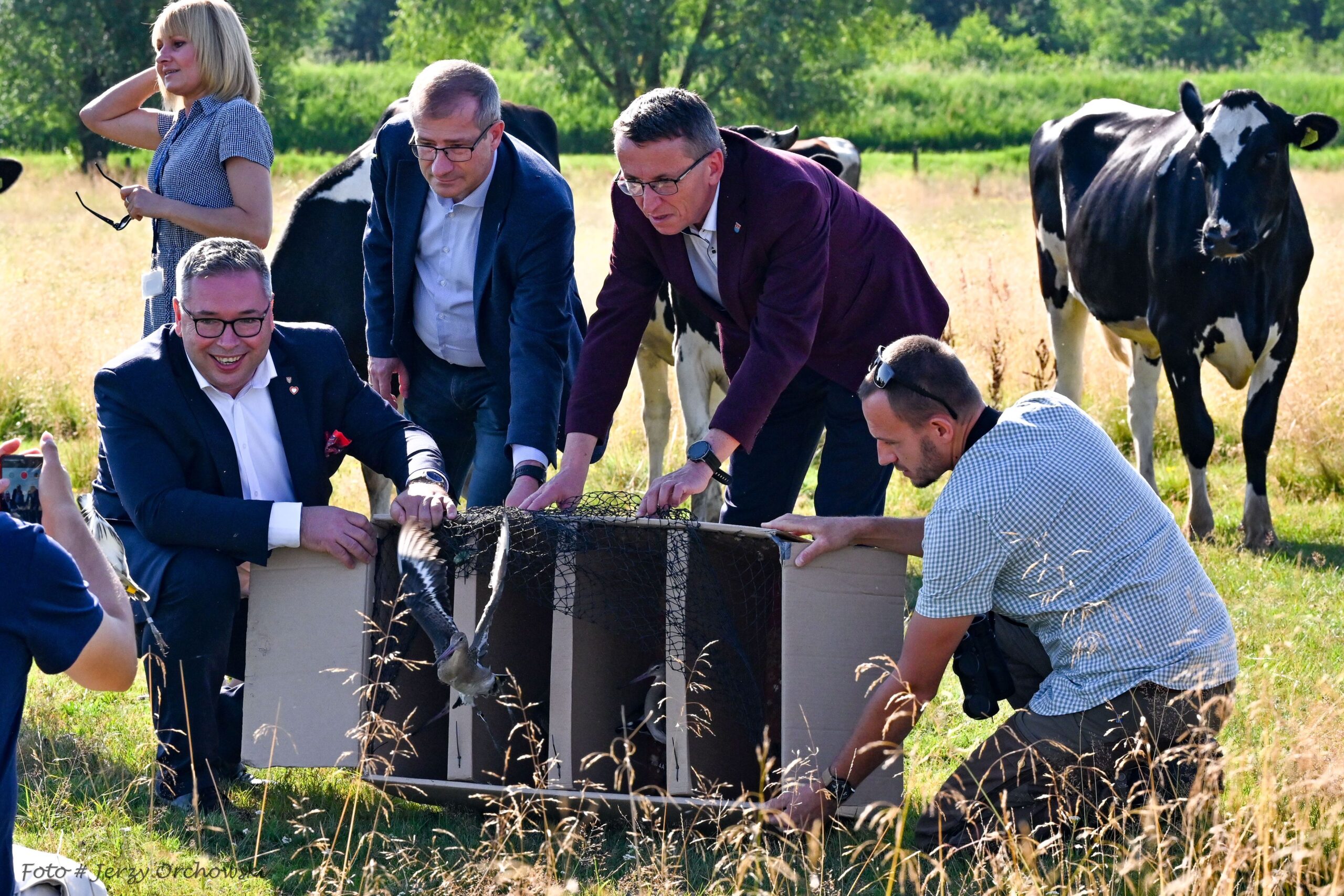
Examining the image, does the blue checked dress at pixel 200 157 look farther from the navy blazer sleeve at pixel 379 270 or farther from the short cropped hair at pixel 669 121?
the short cropped hair at pixel 669 121

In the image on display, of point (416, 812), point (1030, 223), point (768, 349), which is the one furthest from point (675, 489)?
point (1030, 223)

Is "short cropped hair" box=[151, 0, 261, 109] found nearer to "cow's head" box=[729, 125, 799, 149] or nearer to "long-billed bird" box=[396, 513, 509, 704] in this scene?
"long-billed bird" box=[396, 513, 509, 704]

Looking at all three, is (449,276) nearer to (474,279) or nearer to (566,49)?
(474,279)

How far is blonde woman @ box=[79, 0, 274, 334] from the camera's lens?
531 cm

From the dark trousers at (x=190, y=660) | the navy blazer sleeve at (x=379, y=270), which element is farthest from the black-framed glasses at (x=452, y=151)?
the dark trousers at (x=190, y=660)

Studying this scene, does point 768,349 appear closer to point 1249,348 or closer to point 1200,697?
point 1200,697

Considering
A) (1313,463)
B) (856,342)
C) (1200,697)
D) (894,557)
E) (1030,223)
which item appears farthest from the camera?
(1030,223)

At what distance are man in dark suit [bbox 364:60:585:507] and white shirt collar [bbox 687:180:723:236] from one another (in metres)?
0.66

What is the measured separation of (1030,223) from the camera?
2002 cm

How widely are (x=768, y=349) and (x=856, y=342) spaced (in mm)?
505

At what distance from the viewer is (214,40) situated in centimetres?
533

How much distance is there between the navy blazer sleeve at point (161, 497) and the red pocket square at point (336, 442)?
417mm

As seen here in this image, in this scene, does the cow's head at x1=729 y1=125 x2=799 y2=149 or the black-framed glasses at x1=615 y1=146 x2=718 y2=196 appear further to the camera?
the cow's head at x1=729 y1=125 x2=799 y2=149

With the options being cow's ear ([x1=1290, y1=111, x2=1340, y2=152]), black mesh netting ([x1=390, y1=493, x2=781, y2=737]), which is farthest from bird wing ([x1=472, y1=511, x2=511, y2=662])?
cow's ear ([x1=1290, y1=111, x2=1340, y2=152])
